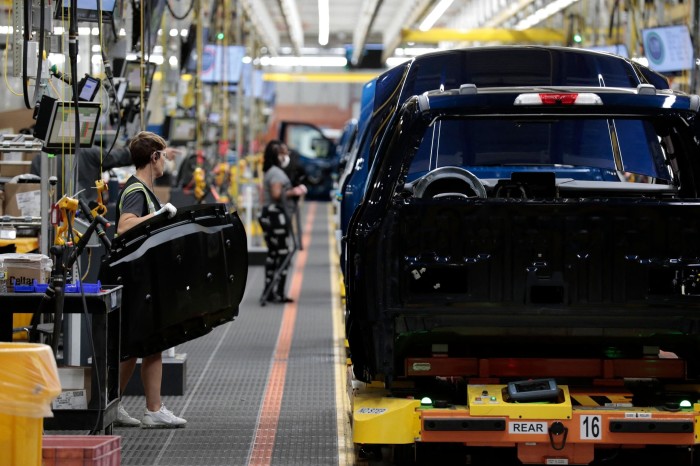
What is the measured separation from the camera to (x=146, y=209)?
706 centimetres

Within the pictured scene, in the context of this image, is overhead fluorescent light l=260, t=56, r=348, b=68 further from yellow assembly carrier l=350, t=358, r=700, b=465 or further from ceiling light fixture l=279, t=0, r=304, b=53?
yellow assembly carrier l=350, t=358, r=700, b=465

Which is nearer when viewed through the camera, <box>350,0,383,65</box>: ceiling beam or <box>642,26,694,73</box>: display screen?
<box>642,26,694,73</box>: display screen

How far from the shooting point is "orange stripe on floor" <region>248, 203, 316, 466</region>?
6707 mm

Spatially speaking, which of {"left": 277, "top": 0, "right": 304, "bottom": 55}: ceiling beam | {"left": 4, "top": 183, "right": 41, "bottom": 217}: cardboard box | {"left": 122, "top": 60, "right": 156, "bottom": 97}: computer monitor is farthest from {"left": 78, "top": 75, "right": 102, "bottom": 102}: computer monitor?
{"left": 277, "top": 0, "right": 304, "bottom": 55}: ceiling beam

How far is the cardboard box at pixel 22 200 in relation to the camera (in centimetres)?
917

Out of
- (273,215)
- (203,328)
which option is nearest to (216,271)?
(203,328)

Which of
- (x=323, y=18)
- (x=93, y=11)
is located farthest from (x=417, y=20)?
(x=93, y=11)

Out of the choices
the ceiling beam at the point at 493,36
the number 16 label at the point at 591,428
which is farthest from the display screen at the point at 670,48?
the ceiling beam at the point at 493,36

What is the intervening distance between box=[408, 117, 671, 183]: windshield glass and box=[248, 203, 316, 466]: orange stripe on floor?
1781 mm

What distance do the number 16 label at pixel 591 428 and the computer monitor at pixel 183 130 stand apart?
9560mm

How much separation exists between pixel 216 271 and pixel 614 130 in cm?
271

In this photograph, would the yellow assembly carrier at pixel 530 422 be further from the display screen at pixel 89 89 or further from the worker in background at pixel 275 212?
the worker in background at pixel 275 212

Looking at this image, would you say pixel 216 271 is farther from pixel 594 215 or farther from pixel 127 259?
pixel 594 215

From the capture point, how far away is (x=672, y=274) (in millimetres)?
5754
